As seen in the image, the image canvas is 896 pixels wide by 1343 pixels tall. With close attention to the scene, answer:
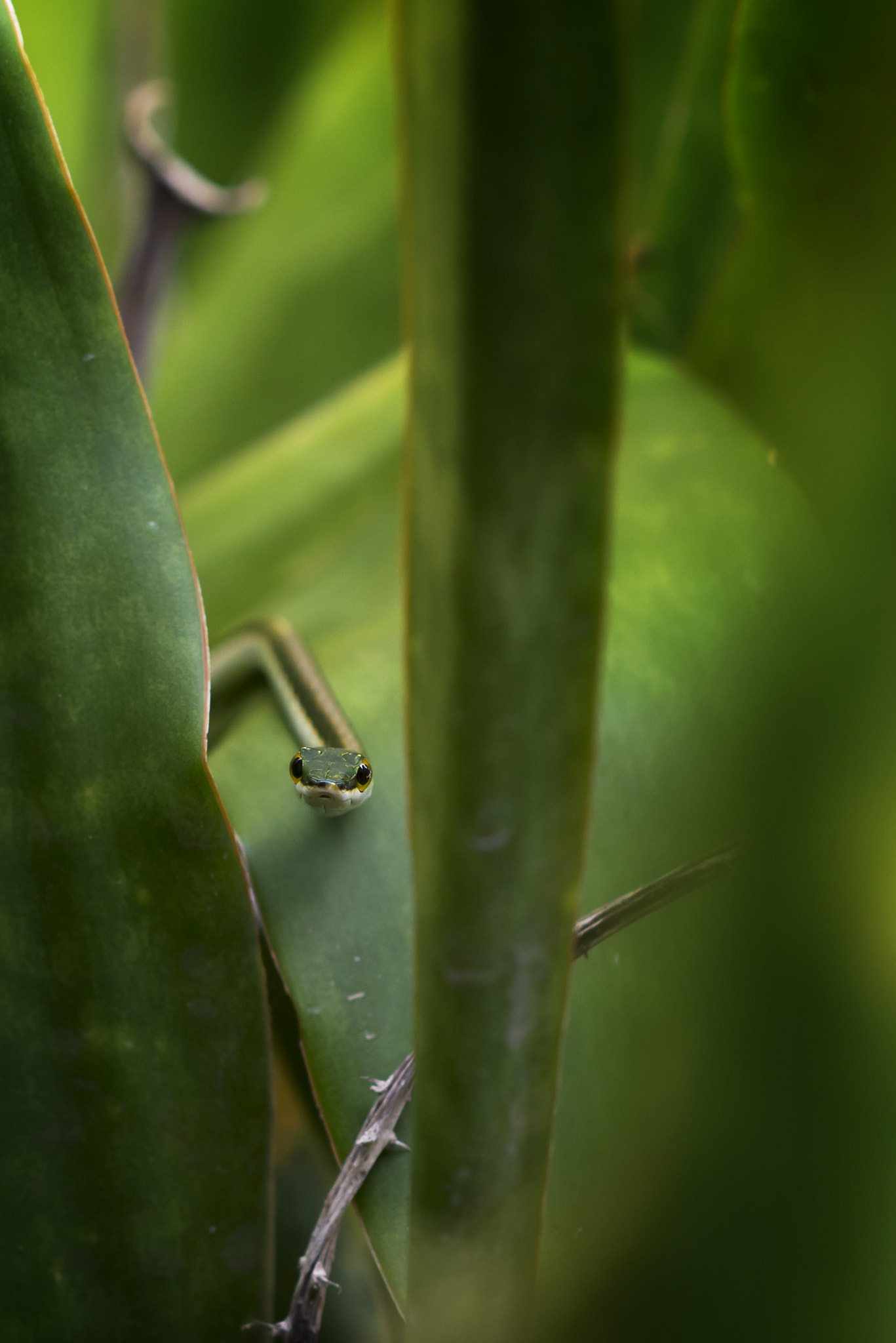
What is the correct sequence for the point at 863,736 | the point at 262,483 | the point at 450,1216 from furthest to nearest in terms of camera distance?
1. the point at 262,483
2. the point at 450,1216
3. the point at 863,736

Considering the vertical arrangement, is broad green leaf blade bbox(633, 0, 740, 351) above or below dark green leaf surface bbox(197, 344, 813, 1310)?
above

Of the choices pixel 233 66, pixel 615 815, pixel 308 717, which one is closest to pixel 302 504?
pixel 308 717

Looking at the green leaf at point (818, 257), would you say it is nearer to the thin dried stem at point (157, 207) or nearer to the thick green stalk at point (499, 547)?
the thick green stalk at point (499, 547)

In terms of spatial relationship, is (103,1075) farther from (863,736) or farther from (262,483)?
(262,483)

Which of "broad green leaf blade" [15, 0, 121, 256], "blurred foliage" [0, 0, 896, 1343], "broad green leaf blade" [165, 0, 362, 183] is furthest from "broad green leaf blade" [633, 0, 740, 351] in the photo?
"broad green leaf blade" [15, 0, 121, 256]

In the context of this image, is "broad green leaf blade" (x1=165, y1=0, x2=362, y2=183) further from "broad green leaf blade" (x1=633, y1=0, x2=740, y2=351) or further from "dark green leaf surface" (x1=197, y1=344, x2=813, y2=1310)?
"dark green leaf surface" (x1=197, y1=344, x2=813, y2=1310)

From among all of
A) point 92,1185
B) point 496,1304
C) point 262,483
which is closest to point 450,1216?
point 496,1304

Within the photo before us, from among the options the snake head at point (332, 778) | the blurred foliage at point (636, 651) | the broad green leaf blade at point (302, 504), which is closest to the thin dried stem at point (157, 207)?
the blurred foliage at point (636, 651)
